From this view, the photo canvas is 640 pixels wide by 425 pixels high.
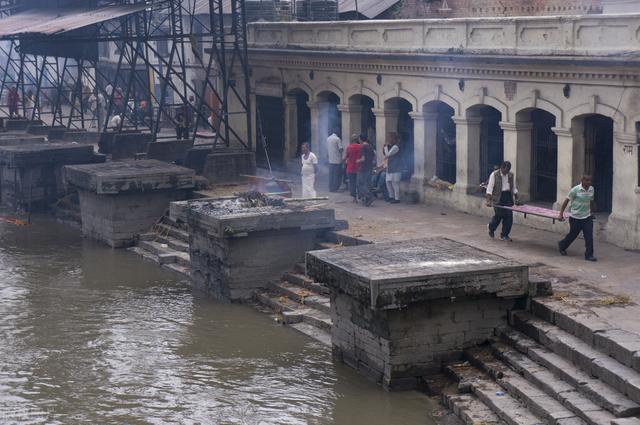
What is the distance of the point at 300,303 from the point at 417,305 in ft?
14.1

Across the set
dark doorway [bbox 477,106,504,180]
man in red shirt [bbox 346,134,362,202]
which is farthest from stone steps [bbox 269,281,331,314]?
dark doorway [bbox 477,106,504,180]

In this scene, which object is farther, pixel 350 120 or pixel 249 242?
pixel 350 120

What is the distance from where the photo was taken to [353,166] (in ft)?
74.1

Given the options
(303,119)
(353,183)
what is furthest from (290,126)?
(353,183)

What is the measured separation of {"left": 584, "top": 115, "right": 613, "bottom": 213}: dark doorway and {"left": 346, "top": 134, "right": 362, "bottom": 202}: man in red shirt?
206 inches

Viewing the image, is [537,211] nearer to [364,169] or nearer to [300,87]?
[364,169]

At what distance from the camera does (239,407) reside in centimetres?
1305

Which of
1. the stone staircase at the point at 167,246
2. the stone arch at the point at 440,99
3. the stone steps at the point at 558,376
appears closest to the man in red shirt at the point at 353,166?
the stone arch at the point at 440,99

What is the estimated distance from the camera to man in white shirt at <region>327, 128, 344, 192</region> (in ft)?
80.3

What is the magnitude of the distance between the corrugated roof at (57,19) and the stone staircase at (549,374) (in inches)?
631

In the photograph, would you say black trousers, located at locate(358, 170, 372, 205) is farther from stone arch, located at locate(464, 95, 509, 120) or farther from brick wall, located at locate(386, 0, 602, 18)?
brick wall, located at locate(386, 0, 602, 18)

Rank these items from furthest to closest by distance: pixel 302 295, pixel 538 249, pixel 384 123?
pixel 384 123, pixel 538 249, pixel 302 295

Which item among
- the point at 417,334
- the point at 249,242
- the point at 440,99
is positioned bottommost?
the point at 417,334

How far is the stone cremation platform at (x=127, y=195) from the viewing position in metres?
22.8
